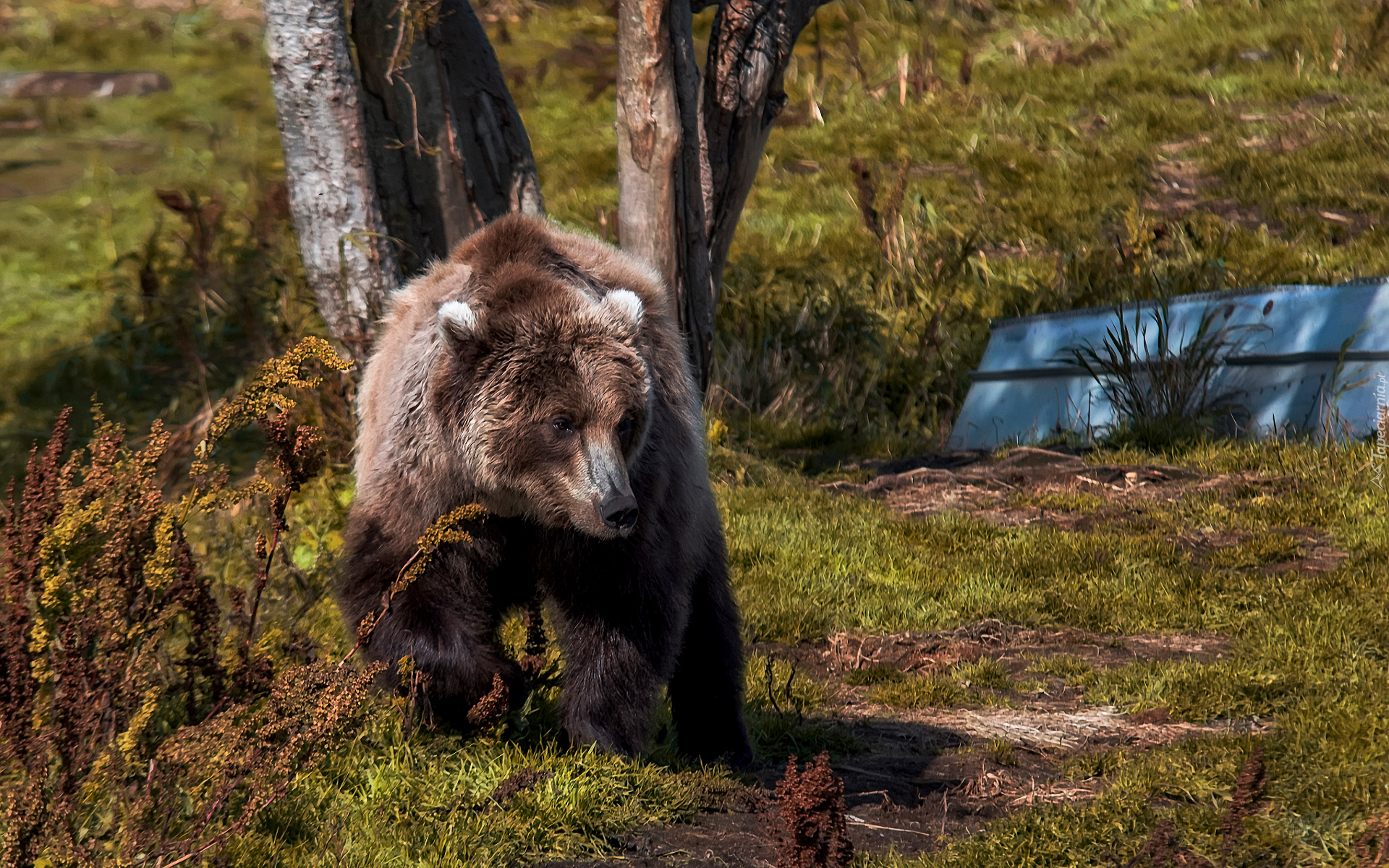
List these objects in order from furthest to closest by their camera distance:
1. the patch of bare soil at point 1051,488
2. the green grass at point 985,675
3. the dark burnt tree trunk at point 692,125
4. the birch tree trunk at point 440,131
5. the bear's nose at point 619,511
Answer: the patch of bare soil at point 1051,488 < the dark burnt tree trunk at point 692,125 < the birch tree trunk at point 440,131 < the green grass at point 985,675 < the bear's nose at point 619,511

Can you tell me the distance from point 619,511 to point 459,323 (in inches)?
31.5

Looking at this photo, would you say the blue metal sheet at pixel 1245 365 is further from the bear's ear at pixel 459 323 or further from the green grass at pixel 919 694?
the bear's ear at pixel 459 323

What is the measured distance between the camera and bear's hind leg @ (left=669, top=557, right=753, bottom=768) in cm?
484

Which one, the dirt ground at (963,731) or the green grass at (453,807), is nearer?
the green grass at (453,807)

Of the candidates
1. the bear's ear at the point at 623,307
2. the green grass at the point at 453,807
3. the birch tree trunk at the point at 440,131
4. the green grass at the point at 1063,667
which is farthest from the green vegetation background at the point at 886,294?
the bear's ear at the point at 623,307

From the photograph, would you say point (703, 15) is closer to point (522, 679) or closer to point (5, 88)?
point (5, 88)

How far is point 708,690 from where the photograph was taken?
4863 millimetres

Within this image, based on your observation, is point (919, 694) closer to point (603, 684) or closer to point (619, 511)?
point (603, 684)

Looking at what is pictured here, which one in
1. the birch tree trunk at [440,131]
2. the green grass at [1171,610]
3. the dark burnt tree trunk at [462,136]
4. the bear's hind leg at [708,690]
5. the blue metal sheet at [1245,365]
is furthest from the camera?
the blue metal sheet at [1245,365]

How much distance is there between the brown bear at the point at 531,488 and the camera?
4031 mm

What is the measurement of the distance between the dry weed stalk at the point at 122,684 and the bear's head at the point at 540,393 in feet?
1.52

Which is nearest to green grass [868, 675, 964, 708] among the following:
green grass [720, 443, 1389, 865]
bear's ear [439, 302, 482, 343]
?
green grass [720, 443, 1389, 865]

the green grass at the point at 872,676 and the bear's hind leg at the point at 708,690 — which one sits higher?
the bear's hind leg at the point at 708,690

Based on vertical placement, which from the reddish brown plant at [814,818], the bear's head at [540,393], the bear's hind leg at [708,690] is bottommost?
the bear's hind leg at [708,690]
